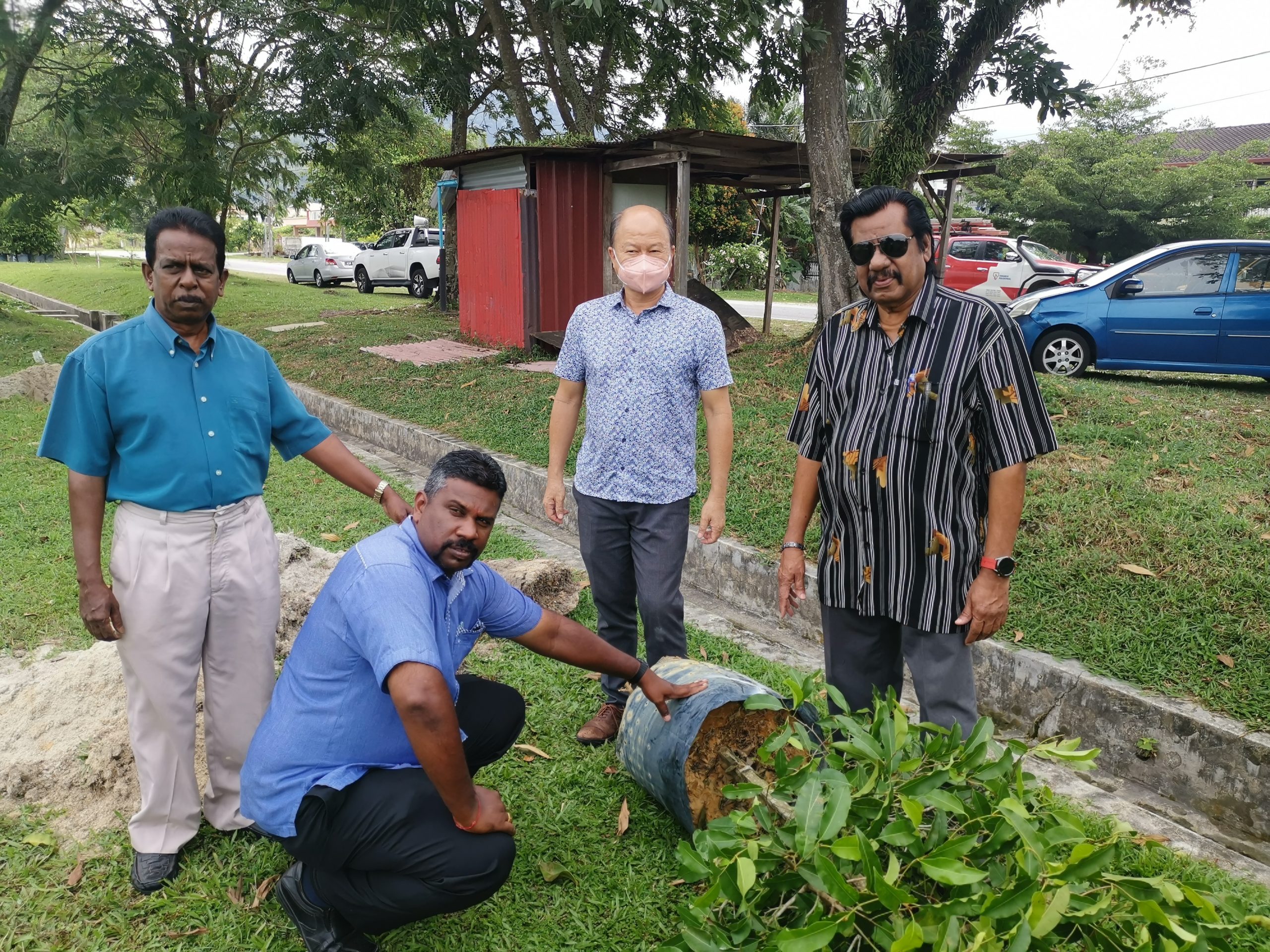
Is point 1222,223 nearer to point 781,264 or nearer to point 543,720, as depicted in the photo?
point 781,264

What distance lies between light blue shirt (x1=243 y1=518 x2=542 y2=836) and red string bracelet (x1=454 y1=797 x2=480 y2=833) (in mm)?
226

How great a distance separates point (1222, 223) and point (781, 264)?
11.4 m

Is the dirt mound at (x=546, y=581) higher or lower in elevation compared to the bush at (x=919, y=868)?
lower

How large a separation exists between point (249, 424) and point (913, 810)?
2105 mm

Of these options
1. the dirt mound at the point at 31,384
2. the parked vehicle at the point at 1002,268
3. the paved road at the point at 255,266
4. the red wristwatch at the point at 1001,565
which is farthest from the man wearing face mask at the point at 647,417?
the paved road at the point at 255,266

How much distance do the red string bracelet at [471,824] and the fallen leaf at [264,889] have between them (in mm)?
713

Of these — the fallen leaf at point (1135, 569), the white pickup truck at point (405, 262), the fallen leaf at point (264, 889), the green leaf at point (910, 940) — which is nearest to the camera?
the green leaf at point (910, 940)

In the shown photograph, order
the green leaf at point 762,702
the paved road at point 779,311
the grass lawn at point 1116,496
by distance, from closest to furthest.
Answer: the green leaf at point 762,702 < the grass lawn at point 1116,496 < the paved road at point 779,311

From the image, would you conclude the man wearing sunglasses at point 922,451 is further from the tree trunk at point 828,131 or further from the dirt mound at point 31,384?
the dirt mound at point 31,384

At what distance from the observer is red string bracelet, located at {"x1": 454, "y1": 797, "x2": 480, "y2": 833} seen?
7.26ft

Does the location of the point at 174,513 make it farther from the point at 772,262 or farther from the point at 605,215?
the point at 772,262

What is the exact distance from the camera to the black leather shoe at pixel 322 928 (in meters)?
2.35

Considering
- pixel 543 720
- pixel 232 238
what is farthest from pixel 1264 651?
pixel 232 238

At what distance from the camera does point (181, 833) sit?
9.05ft
